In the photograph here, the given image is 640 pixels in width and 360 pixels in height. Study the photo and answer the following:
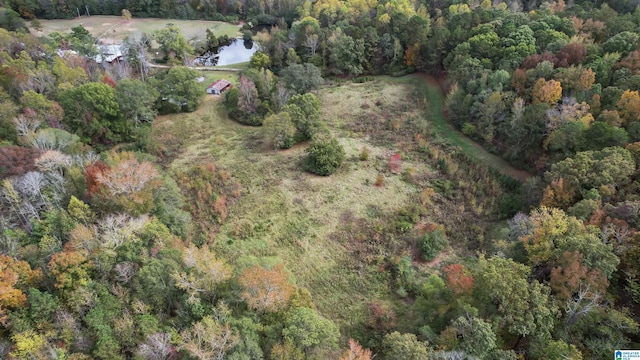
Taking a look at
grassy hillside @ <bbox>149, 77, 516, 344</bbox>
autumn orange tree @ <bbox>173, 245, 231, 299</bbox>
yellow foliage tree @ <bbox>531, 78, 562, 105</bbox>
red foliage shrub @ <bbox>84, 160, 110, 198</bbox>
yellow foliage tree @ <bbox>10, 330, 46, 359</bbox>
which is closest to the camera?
yellow foliage tree @ <bbox>10, 330, 46, 359</bbox>

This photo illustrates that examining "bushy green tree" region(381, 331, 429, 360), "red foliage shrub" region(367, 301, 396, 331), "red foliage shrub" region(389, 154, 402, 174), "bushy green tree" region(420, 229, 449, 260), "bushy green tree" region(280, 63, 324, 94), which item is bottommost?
"red foliage shrub" region(367, 301, 396, 331)

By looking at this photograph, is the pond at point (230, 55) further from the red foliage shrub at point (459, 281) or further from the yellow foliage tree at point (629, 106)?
the red foliage shrub at point (459, 281)

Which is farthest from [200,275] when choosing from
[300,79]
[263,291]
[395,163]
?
[300,79]

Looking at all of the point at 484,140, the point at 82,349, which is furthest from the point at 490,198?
the point at 82,349

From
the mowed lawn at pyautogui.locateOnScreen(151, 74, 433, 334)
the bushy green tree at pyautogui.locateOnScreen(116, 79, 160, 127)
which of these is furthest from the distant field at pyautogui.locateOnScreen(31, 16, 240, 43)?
the bushy green tree at pyautogui.locateOnScreen(116, 79, 160, 127)

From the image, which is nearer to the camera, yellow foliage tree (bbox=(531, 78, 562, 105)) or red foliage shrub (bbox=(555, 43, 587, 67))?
yellow foliage tree (bbox=(531, 78, 562, 105))

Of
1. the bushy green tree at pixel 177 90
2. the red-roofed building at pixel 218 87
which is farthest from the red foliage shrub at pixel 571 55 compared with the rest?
the bushy green tree at pixel 177 90

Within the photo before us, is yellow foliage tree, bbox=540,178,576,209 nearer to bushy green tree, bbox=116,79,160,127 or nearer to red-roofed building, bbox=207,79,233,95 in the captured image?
bushy green tree, bbox=116,79,160,127
